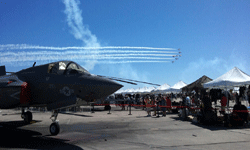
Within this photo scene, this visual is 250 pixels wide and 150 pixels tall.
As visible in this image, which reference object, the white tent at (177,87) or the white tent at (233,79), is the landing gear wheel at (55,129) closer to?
the white tent at (233,79)

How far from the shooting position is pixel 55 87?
28.6 feet

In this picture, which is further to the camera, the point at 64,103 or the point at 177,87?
the point at 177,87

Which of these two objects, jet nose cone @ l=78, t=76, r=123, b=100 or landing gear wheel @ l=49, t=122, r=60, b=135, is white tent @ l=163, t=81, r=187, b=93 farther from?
landing gear wheel @ l=49, t=122, r=60, b=135

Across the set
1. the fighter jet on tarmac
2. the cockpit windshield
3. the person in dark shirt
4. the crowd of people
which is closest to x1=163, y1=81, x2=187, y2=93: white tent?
the crowd of people

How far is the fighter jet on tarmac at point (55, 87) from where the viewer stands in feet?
26.3

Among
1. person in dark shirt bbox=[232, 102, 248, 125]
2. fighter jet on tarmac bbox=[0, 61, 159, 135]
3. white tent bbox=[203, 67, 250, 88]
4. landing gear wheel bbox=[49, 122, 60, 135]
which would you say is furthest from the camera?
white tent bbox=[203, 67, 250, 88]

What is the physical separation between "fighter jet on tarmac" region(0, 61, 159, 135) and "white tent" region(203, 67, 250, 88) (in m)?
11.3

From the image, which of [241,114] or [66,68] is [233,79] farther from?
[66,68]

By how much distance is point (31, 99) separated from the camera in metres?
9.28

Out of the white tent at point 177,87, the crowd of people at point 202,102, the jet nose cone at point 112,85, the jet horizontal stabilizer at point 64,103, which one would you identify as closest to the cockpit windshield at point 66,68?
the jet horizontal stabilizer at point 64,103

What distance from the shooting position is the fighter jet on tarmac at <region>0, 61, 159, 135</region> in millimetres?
8016

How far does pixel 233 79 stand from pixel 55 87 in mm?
13879

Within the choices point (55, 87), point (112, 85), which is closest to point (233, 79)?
point (112, 85)

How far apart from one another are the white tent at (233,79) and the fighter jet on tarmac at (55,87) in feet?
37.0
